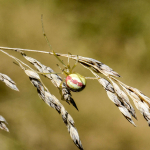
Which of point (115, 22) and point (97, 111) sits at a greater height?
point (115, 22)

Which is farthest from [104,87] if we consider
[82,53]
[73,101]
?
[82,53]

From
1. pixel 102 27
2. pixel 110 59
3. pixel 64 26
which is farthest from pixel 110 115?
pixel 64 26

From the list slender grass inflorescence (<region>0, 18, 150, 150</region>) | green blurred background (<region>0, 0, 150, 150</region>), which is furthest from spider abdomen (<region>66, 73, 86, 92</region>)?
green blurred background (<region>0, 0, 150, 150</region>)

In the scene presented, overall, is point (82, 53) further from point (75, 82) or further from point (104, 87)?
point (104, 87)

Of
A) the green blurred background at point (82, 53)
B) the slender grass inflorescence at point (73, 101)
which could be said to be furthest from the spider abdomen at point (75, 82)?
the green blurred background at point (82, 53)

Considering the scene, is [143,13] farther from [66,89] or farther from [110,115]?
[66,89]

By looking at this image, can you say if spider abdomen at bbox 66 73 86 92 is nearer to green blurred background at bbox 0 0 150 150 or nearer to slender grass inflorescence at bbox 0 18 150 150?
slender grass inflorescence at bbox 0 18 150 150

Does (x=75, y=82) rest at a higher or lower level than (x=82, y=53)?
lower

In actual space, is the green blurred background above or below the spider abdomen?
above
